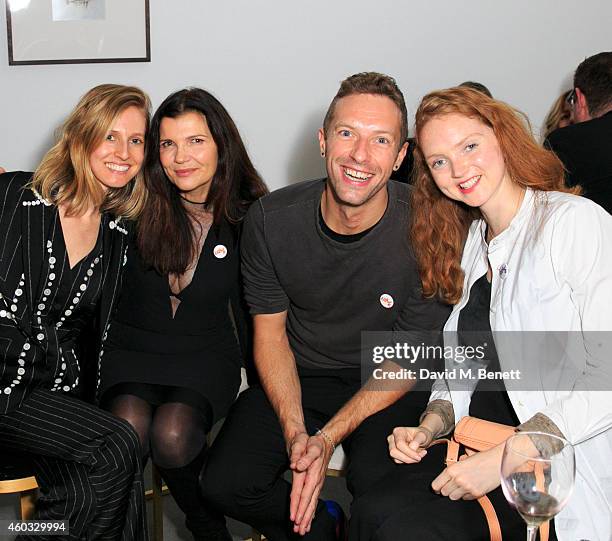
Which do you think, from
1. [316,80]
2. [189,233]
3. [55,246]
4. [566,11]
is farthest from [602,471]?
[566,11]

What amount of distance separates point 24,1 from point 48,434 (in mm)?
1840

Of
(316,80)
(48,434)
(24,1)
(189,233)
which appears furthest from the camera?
(316,80)

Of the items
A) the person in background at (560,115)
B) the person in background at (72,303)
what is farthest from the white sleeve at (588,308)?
the person in background at (560,115)

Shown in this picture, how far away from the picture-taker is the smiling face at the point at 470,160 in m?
1.95

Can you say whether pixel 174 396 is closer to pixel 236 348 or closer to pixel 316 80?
pixel 236 348

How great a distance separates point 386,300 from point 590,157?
953 millimetres

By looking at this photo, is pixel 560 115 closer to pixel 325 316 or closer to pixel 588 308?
pixel 325 316

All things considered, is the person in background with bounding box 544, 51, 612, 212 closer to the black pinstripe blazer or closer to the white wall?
the white wall

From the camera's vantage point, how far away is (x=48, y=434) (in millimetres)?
2133

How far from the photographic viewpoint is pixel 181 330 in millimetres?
2492

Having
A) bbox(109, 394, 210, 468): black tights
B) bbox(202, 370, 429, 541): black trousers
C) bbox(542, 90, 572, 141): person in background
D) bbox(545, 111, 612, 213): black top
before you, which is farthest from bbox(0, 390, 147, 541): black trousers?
bbox(542, 90, 572, 141): person in background

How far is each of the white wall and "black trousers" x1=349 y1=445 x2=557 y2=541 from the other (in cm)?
189

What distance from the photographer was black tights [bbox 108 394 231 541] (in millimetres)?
2275

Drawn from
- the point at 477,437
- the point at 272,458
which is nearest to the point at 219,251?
the point at 272,458
